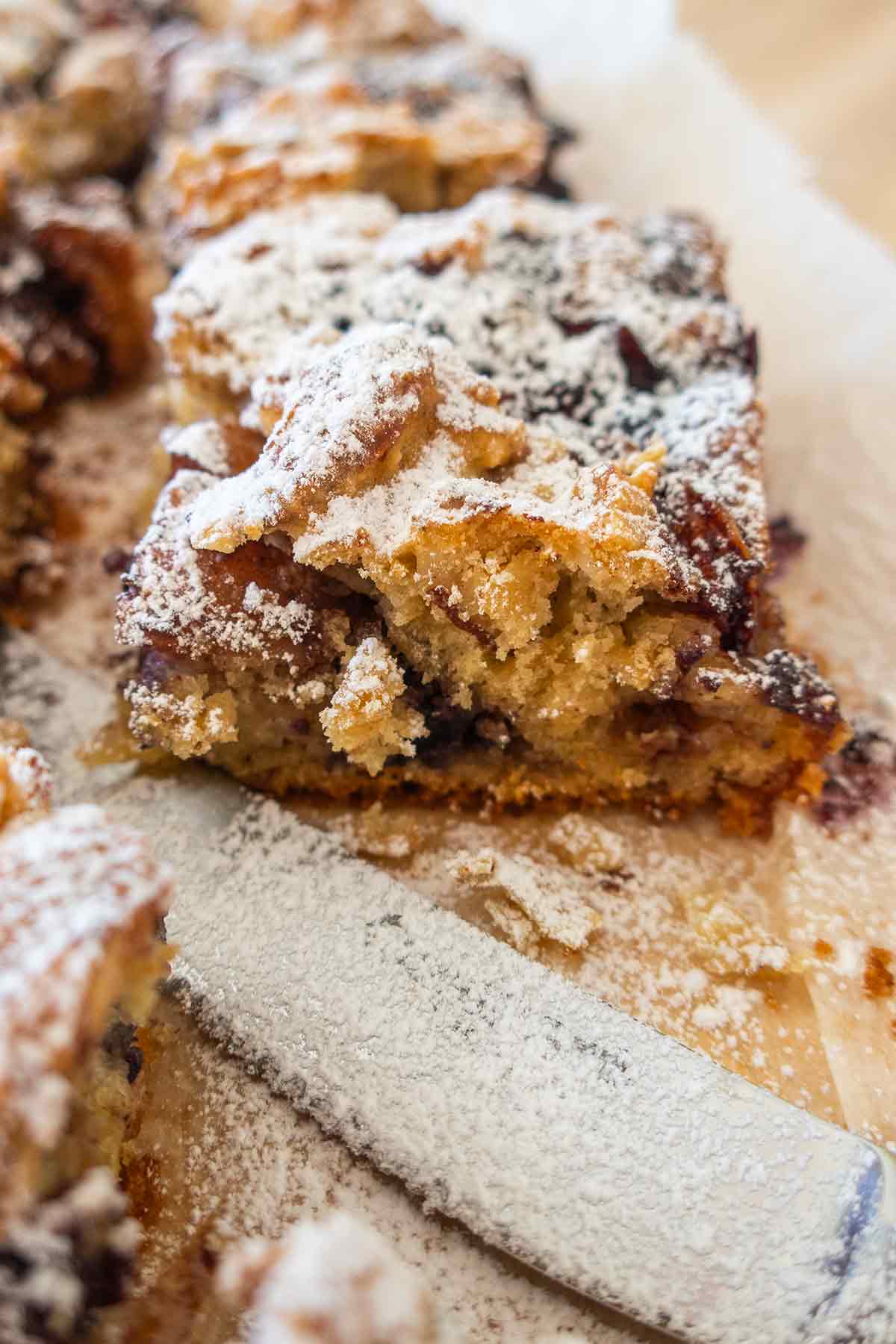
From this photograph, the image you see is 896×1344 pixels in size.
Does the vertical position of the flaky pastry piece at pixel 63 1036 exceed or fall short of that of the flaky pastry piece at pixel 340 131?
it falls short

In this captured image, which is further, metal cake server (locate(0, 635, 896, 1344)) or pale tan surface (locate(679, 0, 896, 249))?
pale tan surface (locate(679, 0, 896, 249))

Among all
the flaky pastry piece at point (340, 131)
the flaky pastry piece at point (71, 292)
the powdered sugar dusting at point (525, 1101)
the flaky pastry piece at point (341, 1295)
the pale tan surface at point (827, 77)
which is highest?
the pale tan surface at point (827, 77)

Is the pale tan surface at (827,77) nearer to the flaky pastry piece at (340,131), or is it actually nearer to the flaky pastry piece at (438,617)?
the flaky pastry piece at (340,131)

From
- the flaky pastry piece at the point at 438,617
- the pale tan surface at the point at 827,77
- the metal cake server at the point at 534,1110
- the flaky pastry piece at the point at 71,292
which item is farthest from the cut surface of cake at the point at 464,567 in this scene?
the pale tan surface at the point at 827,77

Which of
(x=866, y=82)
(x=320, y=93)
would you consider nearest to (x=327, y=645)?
(x=320, y=93)

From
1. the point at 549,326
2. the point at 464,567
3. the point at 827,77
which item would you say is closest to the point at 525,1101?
the point at 464,567

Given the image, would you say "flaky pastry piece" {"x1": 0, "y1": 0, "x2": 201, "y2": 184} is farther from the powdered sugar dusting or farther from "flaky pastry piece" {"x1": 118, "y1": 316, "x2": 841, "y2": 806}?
the powdered sugar dusting

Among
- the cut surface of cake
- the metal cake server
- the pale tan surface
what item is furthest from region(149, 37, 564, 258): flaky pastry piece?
the metal cake server
